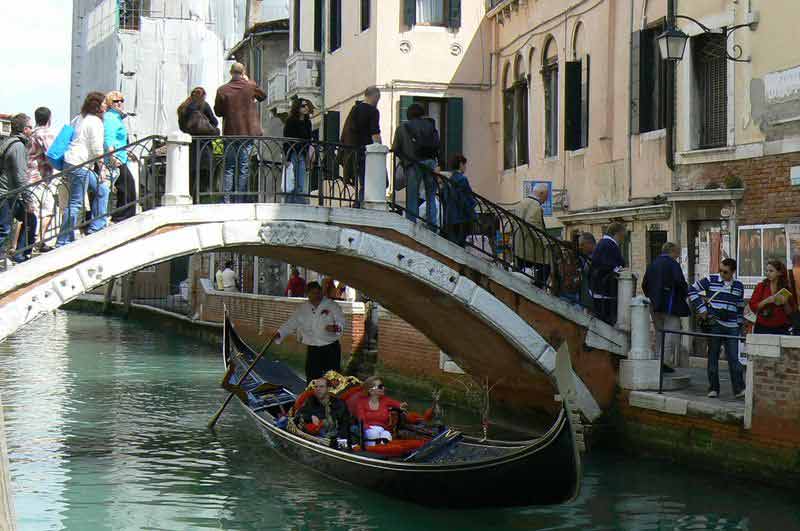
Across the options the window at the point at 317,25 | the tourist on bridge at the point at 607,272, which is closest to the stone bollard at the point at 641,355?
the tourist on bridge at the point at 607,272

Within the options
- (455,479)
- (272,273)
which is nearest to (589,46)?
(455,479)

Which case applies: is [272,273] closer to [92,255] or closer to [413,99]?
[413,99]

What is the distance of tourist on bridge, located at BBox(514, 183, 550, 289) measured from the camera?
9531mm

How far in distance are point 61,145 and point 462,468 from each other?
3489 millimetres

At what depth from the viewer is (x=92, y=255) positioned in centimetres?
802

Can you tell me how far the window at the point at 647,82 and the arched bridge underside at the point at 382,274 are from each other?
2.69m

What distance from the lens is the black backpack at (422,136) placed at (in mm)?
9203

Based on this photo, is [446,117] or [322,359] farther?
[446,117]

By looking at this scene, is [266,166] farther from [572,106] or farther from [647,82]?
[572,106]

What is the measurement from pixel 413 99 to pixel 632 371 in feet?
21.5

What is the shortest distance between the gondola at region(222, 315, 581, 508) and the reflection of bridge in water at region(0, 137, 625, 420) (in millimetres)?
1474

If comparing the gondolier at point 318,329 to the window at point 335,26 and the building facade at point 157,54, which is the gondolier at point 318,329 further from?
the building facade at point 157,54

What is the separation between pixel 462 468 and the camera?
7.26 meters

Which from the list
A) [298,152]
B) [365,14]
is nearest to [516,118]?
[365,14]
